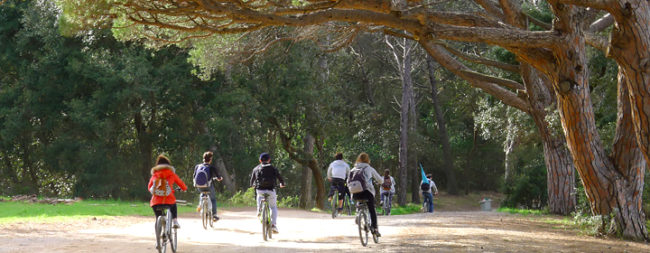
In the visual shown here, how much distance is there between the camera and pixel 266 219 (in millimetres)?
13969

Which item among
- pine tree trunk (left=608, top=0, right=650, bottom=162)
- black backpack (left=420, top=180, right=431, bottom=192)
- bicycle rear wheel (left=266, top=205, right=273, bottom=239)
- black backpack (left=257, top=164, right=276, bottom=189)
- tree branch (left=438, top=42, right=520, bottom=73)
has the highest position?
tree branch (left=438, top=42, right=520, bottom=73)

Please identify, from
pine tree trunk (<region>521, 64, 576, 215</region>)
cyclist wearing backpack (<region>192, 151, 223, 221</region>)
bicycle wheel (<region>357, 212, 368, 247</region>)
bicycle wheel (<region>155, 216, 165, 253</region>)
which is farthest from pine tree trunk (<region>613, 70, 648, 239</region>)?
bicycle wheel (<region>155, 216, 165, 253</region>)

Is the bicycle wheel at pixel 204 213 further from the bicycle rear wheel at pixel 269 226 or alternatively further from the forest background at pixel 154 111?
the forest background at pixel 154 111

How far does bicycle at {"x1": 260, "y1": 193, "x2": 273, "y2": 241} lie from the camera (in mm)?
13844

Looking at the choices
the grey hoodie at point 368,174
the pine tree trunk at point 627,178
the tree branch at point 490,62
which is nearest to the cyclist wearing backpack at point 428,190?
the tree branch at point 490,62

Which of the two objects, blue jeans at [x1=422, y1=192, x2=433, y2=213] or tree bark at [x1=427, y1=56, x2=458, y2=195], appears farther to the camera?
tree bark at [x1=427, y1=56, x2=458, y2=195]

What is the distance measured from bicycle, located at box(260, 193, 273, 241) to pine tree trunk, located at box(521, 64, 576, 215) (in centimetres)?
765

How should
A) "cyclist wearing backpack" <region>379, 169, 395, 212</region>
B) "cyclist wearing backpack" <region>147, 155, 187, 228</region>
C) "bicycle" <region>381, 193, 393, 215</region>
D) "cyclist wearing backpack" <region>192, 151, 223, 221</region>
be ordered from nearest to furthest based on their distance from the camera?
"cyclist wearing backpack" <region>147, 155, 187, 228</region>, "cyclist wearing backpack" <region>192, 151, 223, 221</region>, "cyclist wearing backpack" <region>379, 169, 395, 212</region>, "bicycle" <region>381, 193, 393, 215</region>

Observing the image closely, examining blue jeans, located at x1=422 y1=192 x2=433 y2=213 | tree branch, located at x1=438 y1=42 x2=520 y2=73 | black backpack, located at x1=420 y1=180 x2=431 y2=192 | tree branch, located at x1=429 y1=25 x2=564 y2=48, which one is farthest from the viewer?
blue jeans, located at x1=422 y1=192 x2=433 y2=213

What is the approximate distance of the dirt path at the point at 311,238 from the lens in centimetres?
1234

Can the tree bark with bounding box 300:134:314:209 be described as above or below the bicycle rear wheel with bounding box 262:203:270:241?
above

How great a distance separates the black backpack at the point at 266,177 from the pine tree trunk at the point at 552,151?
7312 millimetres

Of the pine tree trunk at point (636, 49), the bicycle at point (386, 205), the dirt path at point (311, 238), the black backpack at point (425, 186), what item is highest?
the pine tree trunk at point (636, 49)

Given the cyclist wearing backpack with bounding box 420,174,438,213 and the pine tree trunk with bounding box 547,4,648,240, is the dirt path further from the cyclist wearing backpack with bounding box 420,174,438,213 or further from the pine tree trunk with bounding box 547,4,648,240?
the cyclist wearing backpack with bounding box 420,174,438,213
